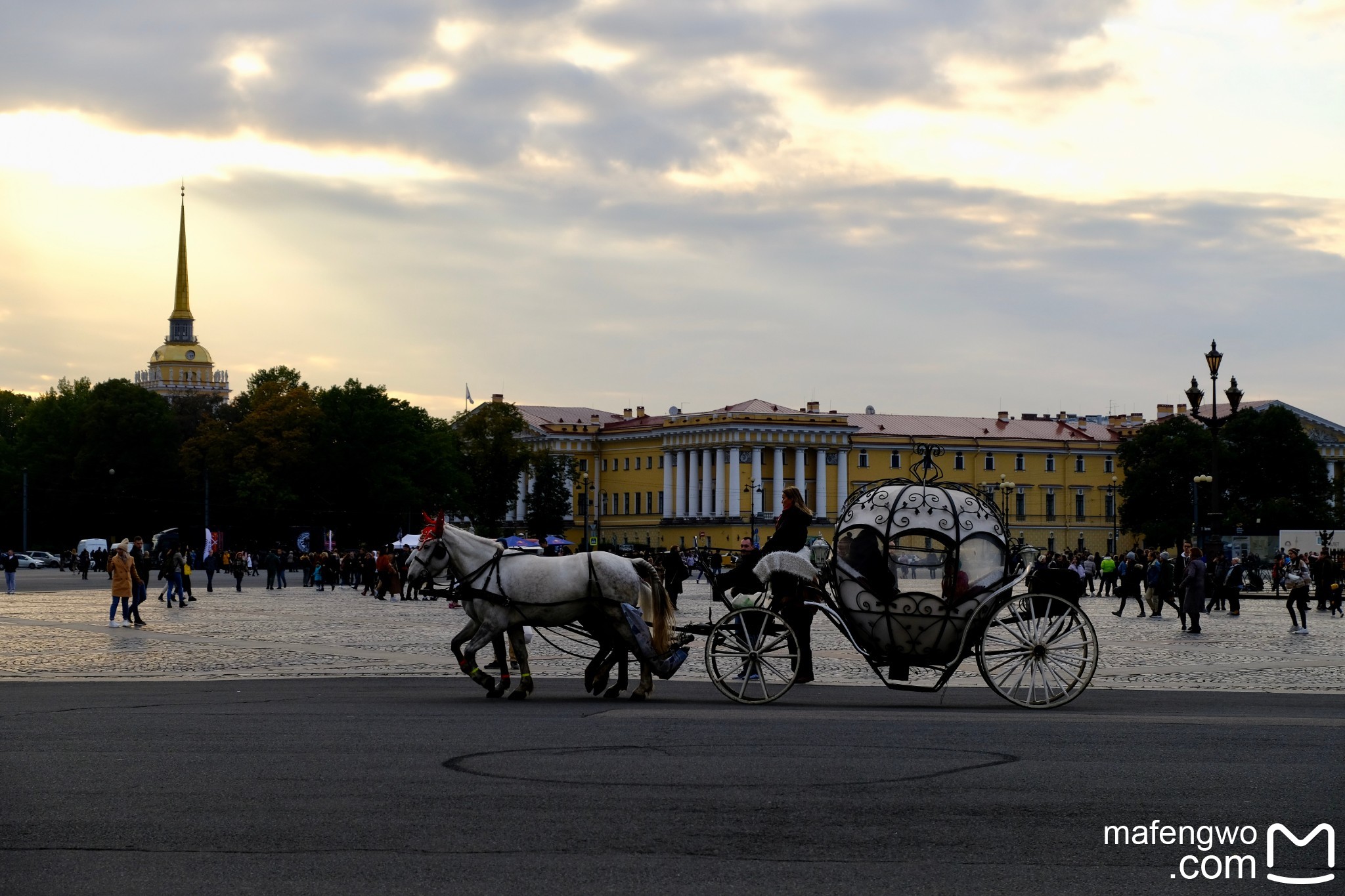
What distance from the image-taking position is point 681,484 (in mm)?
170375

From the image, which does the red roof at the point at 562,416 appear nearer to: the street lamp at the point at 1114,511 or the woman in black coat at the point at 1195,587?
the street lamp at the point at 1114,511

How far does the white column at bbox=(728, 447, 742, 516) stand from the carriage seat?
147 m

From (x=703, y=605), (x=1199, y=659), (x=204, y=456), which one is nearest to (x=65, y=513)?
(x=204, y=456)

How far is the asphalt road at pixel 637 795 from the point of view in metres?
7.88

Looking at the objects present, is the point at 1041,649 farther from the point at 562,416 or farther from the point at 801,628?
the point at 562,416

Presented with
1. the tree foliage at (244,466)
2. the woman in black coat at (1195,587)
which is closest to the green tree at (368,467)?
the tree foliage at (244,466)

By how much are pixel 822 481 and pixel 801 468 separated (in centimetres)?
285

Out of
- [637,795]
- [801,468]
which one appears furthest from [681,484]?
[637,795]

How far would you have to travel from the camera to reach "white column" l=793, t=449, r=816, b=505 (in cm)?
16588

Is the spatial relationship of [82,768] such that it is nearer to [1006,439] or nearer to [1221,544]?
[1221,544]

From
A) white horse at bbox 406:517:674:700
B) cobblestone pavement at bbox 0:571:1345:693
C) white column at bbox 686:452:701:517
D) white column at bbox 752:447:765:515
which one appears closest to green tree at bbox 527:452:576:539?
white column at bbox 686:452:701:517

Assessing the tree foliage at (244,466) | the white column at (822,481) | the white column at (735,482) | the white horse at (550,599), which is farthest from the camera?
the white column at (822,481)

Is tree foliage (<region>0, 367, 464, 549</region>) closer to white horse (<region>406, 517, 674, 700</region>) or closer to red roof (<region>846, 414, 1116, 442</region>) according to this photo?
red roof (<region>846, 414, 1116, 442</region>)

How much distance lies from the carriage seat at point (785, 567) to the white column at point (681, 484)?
152460 mm
